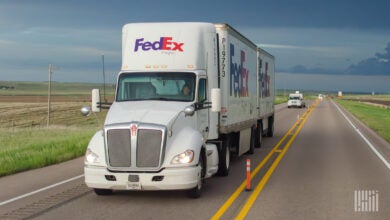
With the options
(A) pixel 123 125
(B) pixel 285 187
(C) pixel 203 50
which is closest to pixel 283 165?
(B) pixel 285 187

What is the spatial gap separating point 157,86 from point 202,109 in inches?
42.8

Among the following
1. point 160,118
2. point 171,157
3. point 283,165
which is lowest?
point 283,165

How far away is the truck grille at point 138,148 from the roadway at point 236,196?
2.36 feet

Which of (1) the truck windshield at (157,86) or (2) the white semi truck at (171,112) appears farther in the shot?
(1) the truck windshield at (157,86)

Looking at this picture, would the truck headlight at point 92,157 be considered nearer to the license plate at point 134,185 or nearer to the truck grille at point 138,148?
the truck grille at point 138,148

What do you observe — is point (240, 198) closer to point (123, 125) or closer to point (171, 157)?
point (171, 157)

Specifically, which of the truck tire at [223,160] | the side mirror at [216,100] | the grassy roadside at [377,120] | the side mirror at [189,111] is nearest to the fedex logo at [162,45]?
the side mirror at [216,100]

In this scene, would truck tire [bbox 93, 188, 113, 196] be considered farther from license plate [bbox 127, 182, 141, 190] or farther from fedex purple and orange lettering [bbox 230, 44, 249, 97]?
fedex purple and orange lettering [bbox 230, 44, 249, 97]

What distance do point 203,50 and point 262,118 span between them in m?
9.88

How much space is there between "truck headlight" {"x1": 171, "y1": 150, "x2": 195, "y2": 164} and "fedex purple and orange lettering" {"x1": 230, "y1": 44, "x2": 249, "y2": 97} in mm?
4828

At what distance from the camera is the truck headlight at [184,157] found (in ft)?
32.4

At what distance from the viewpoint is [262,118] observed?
858 inches

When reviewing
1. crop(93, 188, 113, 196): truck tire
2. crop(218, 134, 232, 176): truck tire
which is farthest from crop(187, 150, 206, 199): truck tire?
crop(218, 134, 232, 176): truck tire

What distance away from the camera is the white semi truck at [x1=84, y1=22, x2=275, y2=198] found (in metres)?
9.80
